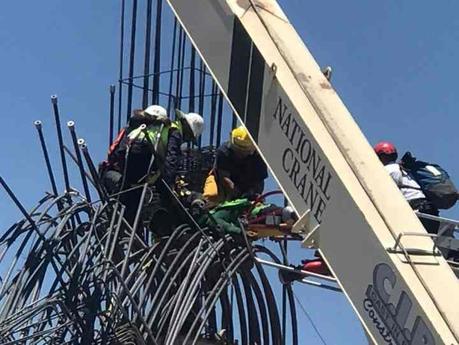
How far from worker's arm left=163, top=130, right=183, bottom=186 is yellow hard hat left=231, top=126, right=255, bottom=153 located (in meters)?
0.72

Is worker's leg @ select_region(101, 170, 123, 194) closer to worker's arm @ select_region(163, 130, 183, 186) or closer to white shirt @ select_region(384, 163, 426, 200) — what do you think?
worker's arm @ select_region(163, 130, 183, 186)

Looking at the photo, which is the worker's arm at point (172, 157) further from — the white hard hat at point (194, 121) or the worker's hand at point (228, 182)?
the worker's hand at point (228, 182)

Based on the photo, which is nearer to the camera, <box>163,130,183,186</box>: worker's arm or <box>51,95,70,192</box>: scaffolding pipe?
<box>51,95,70,192</box>: scaffolding pipe

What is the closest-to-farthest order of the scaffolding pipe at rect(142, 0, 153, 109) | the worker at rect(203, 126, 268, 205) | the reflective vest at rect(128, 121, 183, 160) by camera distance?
the reflective vest at rect(128, 121, 183, 160), the worker at rect(203, 126, 268, 205), the scaffolding pipe at rect(142, 0, 153, 109)

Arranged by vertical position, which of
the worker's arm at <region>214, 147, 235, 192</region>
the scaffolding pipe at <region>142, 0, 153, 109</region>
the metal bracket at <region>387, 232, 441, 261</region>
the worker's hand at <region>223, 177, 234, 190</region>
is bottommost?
the metal bracket at <region>387, 232, 441, 261</region>

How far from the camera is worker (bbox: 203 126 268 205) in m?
10.9

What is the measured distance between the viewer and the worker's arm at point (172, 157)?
1005 cm

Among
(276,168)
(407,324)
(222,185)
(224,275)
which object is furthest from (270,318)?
(407,324)

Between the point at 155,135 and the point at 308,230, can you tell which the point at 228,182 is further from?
the point at 308,230

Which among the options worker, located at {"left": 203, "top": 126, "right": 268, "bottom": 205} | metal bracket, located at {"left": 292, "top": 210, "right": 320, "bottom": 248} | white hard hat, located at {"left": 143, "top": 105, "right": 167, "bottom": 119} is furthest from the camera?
worker, located at {"left": 203, "top": 126, "right": 268, "bottom": 205}

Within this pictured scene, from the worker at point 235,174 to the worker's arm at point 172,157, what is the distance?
81cm

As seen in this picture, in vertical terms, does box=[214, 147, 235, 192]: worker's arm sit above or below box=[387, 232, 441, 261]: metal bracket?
above

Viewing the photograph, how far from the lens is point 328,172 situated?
23.6 feet

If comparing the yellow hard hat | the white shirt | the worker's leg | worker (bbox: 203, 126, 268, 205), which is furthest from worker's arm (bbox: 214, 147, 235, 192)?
the white shirt
